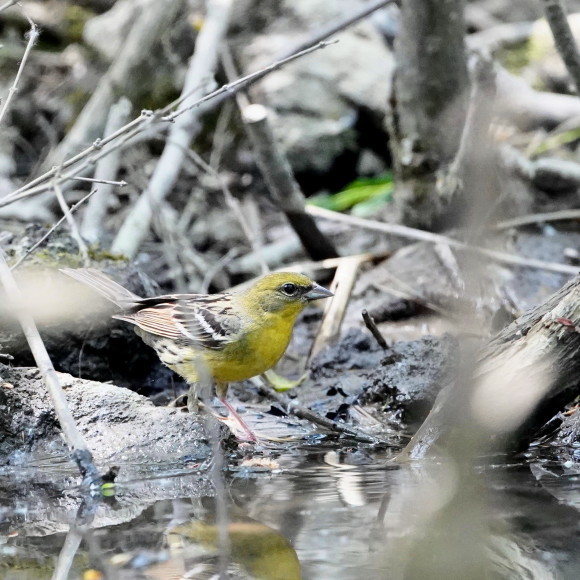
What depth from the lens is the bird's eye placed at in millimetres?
6383

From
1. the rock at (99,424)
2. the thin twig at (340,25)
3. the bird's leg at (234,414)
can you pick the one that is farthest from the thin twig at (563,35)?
the rock at (99,424)

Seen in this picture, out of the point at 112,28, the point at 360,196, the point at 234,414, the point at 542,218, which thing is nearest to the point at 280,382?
the point at 234,414

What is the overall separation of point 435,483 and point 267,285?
223cm

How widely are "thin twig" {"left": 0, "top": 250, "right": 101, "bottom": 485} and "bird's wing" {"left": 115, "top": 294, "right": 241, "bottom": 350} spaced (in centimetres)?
147

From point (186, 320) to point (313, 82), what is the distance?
21.5ft

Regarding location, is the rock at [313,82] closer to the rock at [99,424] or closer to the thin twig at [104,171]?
the thin twig at [104,171]

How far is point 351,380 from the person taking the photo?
22.1 ft

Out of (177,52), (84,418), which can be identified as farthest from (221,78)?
(84,418)

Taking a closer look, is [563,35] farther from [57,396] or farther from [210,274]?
[57,396]

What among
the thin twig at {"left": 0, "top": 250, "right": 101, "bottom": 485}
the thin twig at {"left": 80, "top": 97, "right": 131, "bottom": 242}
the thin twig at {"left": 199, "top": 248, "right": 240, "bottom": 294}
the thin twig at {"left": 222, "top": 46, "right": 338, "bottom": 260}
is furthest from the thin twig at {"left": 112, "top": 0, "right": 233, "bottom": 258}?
the thin twig at {"left": 0, "top": 250, "right": 101, "bottom": 485}

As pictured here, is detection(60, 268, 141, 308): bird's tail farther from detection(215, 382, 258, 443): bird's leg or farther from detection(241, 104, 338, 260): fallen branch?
detection(241, 104, 338, 260): fallen branch

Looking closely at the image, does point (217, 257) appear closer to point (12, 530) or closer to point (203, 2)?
point (203, 2)

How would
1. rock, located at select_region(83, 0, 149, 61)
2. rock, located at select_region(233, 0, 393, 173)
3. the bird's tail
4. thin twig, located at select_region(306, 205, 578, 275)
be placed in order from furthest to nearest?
rock, located at select_region(83, 0, 149, 61) → rock, located at select_region(233, 0, 393, 173) → thin twig, located at select_region(306, 205, 578, 275) → the bird's tail

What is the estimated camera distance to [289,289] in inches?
251
